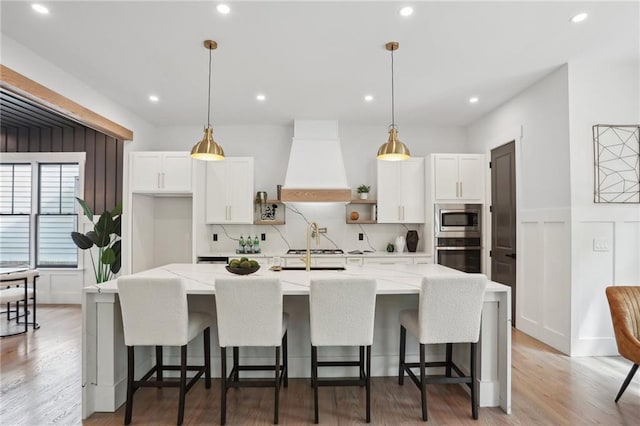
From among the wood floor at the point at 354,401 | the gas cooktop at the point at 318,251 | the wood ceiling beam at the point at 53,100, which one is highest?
the wood ceiling beam at the point at 53,100

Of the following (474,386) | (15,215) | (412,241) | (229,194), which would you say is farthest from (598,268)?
(15,215)

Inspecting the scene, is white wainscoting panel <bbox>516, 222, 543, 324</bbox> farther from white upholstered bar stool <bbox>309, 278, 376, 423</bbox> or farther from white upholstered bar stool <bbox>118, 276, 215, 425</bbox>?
white upholstered bar stool <bbox>118, 276, 215, 425</bbox>

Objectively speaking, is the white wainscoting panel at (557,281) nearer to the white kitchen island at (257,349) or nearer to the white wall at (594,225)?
the white wall at (594,225)

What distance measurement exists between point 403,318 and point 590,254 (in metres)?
2.17

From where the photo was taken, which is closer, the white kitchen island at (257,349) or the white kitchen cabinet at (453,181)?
the white kitchen island at (257,349)

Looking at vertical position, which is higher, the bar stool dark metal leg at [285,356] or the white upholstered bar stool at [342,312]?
the white upholstered bar stool at [342,312]

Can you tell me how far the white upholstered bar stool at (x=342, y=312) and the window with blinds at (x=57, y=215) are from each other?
5.08 meters

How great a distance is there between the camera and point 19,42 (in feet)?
10.0

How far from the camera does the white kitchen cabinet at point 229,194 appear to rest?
17.0ft

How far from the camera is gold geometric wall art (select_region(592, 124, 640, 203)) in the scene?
3.40 metres

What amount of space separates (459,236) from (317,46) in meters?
3.35

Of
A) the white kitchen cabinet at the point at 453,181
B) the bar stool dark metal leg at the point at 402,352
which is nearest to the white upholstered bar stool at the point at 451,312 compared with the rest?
the bar stool dark metal leg at the point at 402,352

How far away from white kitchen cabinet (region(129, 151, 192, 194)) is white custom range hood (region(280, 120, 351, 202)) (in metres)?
1.39

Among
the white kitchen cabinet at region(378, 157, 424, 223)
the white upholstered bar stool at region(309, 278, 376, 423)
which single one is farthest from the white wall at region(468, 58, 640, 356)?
the white upholstered bar stool at region(309, 278, 376, 423)
